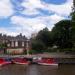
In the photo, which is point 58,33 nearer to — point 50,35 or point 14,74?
point 50,35

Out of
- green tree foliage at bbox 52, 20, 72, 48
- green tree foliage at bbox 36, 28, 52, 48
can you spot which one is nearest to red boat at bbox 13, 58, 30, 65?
green tree foliage at bbox 52, 20, 72, 48

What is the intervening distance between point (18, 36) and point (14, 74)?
114m

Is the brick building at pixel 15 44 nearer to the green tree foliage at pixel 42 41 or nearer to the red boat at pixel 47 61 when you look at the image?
the green tree foliage at pixel 42 41

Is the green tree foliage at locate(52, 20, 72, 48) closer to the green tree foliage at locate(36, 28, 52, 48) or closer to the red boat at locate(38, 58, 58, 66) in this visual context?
the green tree foliage at locate(36, 28, 52, 48)

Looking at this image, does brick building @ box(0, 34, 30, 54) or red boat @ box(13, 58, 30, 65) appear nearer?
red boat @ box(13, 58, 30, 65)

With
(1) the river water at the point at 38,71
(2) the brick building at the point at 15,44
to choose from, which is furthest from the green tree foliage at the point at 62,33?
(1) the river water at the point at 38,71

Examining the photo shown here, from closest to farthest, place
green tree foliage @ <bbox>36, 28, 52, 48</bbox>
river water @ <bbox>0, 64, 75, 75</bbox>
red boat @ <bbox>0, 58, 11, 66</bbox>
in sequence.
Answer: river water @ <bbox>0, 64, 75, 75</bbox>, red boat @ <bbox>0, 58, 11, 66</bbox>, green tree foliage @ <bbox>36, 28, 52, 48</bbox>

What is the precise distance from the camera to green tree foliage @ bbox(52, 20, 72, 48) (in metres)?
126

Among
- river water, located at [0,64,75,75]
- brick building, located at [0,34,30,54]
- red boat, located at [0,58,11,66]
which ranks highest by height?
brick building, located at [0,34,30,54]

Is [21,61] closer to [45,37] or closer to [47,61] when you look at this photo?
[47,61]

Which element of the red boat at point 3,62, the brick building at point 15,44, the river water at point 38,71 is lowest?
the river water at point 38,71

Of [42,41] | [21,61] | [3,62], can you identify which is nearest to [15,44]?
[42,41]

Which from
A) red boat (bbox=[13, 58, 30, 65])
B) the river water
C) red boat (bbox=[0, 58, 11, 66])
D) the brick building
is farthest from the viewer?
the brick building

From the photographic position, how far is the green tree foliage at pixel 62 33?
12643 cm
